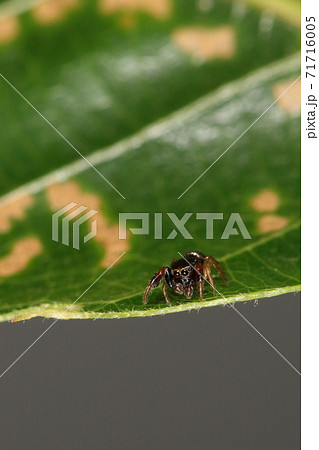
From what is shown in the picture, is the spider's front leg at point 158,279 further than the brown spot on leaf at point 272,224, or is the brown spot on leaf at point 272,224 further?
the spider's front leg at point 158,279

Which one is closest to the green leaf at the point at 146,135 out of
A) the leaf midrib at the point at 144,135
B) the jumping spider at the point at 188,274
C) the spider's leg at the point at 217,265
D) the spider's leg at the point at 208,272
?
the leaf midrib at the point at 144,135

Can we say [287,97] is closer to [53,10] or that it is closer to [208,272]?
[208,272]

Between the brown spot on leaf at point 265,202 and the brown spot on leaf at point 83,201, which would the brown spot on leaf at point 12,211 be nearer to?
the brown spot on leaf at point 83,201

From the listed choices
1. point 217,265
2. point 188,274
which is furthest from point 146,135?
point 188,274

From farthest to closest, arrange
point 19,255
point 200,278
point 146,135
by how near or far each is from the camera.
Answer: point 200,278 < point 146,135 < point 19,255
